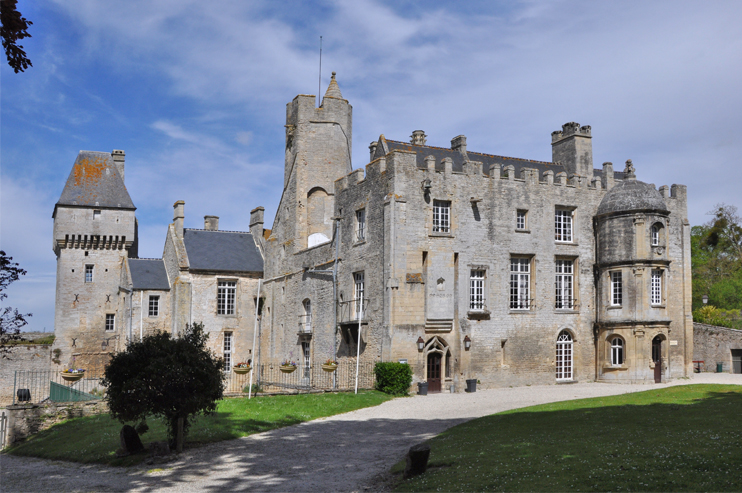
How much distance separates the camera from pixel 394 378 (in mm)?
24953

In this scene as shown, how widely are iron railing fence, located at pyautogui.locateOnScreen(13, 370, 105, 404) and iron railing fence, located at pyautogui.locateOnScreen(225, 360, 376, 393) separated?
7.06 metres

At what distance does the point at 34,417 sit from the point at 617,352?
76.4 feet

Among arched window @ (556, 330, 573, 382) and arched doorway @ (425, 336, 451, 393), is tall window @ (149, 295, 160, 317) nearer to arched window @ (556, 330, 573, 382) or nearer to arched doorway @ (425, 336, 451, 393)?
arched doorway @ (425, 336, 451, 393)

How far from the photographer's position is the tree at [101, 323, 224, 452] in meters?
14.2

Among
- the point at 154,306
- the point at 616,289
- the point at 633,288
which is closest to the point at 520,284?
the point at 616,289

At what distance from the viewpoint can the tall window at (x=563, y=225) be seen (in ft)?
99.5

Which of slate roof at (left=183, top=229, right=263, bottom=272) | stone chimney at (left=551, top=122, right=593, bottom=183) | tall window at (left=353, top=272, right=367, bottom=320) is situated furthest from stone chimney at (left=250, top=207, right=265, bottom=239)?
stone chimney at (left=551, top=122, right=593, bottom=183)

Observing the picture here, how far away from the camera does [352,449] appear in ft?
47.5

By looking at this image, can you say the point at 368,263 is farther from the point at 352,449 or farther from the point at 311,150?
the point at 352,449

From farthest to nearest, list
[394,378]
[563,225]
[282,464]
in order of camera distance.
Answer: [563,225] < [394,378] < [282,464]

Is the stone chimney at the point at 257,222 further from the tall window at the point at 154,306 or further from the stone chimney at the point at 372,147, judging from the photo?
the stone chimney at the point at 372,147

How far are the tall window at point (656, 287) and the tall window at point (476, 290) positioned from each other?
7855 millimetres

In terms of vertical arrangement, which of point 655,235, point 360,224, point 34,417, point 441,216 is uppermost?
point 441,216

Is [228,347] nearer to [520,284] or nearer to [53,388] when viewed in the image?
[53,388]
